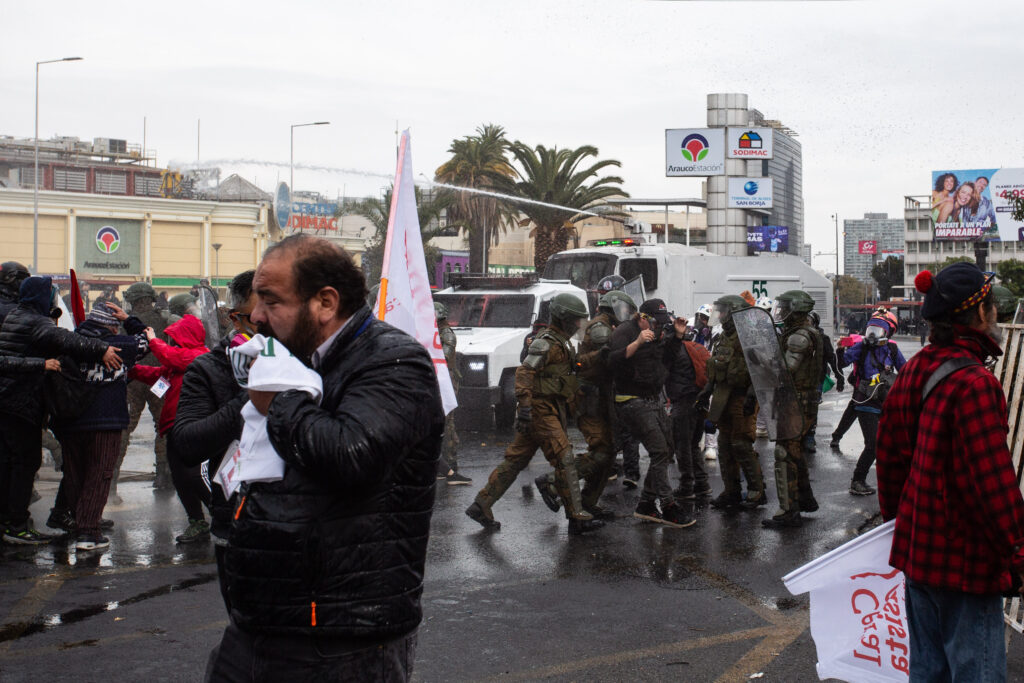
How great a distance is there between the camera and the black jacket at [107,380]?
6.79 metres

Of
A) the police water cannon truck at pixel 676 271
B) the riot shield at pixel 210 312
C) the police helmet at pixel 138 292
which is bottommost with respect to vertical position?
the riot shield at pixel 210 312

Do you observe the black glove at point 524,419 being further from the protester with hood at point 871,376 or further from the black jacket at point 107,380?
the protester with hood at point 871,376

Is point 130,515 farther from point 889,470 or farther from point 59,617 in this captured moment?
point 889,470

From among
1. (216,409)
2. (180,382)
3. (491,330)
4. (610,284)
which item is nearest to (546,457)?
(180,382)

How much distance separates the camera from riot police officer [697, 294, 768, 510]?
28.5 ft

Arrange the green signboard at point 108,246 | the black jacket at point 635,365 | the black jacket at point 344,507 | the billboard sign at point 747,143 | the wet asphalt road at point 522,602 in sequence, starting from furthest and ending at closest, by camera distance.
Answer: the green signboard at point 108,246
the billboard sign at point 747,143
the black jacket at point 635,365
the wet asphalt road at point 522,602
the black jacket at point 344,507

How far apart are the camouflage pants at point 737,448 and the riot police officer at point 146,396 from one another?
4636 millimetres

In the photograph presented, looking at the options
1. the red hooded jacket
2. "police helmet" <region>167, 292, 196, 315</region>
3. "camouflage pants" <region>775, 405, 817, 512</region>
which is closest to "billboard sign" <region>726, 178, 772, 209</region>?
"camouflage pants" <region>775, 405, 817, 512</region>

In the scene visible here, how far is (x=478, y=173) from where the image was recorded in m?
40.7

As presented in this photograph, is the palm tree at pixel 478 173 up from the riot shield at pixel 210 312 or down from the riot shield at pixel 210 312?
up

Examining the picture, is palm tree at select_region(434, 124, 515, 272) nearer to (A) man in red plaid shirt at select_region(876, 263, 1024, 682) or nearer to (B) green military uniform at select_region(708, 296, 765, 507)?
(B) green military uniform at select_region(708, 296, 765, 507)

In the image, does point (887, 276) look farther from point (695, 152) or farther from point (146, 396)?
point (146, 396)

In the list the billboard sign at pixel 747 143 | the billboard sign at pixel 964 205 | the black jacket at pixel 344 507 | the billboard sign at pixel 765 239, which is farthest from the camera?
the billboard sign at pixel 765 239

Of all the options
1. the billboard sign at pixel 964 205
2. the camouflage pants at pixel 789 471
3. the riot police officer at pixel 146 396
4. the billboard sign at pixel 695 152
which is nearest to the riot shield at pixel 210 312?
the riot police officer at pixel 146 396
